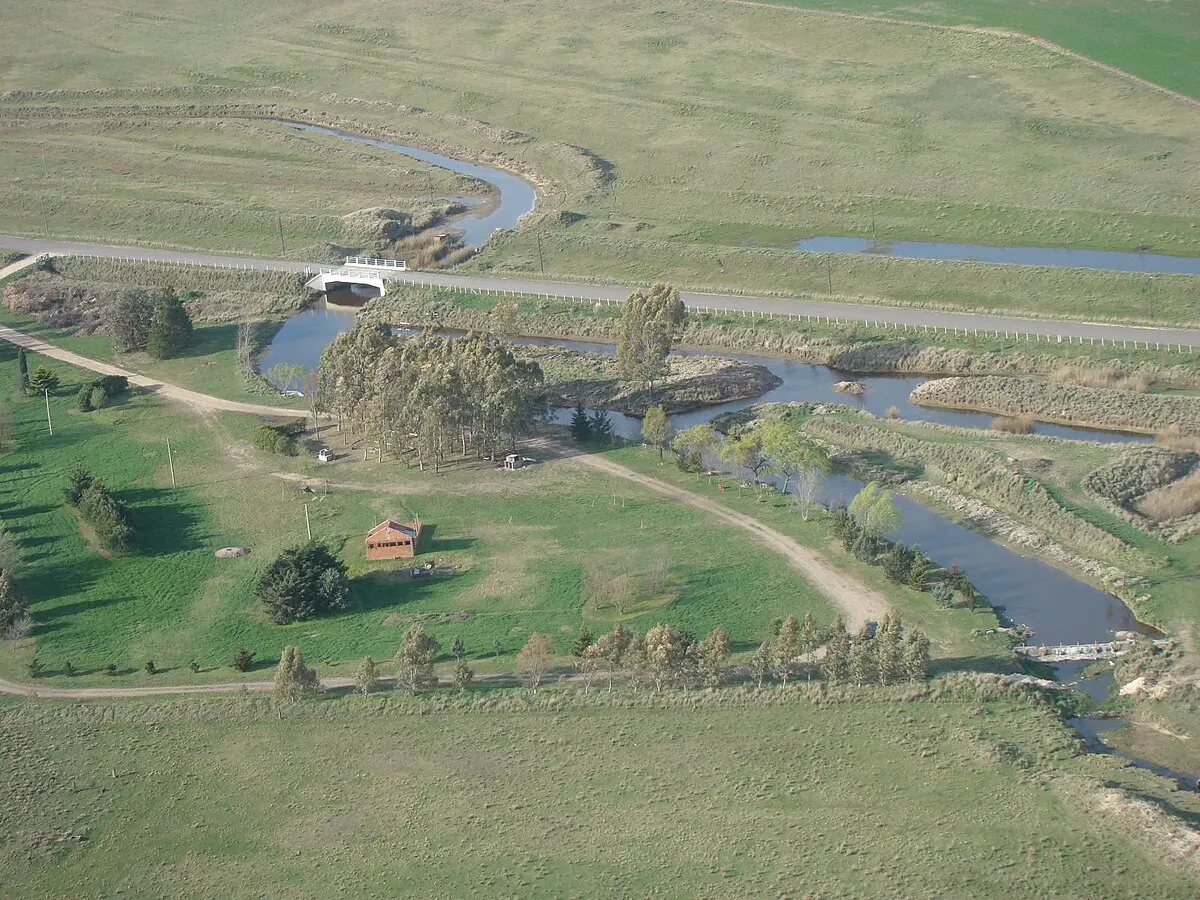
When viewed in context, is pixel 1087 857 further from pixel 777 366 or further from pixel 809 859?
pixel 777 366

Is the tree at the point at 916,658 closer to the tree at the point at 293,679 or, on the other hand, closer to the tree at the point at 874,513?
the tree at the point at 874,513

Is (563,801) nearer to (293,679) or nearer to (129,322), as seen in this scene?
(293,679)

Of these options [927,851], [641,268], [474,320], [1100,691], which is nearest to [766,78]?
[641,268]

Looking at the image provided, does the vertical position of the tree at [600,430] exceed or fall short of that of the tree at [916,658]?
→ it exceeds it

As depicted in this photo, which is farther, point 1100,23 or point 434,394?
point 1100,23

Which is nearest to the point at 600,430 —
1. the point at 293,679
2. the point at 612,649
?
the point at 612,649

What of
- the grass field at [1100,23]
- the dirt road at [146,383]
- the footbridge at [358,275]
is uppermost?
the grass field at [1100,23]

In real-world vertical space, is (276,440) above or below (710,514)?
above

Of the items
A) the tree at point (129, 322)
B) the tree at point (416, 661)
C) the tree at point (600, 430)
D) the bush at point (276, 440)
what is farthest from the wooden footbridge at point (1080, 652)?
the tree at point (129, 322)
